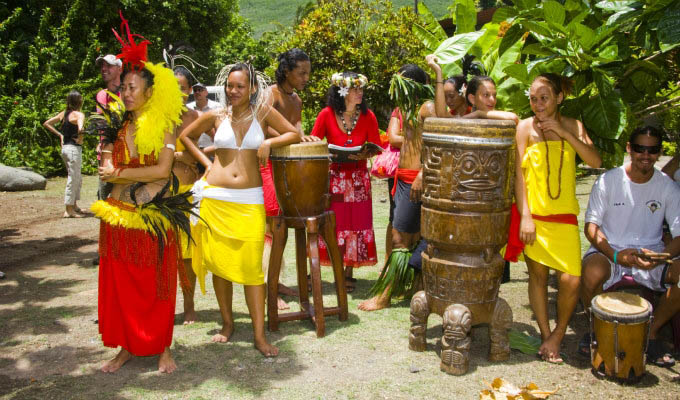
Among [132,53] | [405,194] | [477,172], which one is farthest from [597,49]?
[132,53]

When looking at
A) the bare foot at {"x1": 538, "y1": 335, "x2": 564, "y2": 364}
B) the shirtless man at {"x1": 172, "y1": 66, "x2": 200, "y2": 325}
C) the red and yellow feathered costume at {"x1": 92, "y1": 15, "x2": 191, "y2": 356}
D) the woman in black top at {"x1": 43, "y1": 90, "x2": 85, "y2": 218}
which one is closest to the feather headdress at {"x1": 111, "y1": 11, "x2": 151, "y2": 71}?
the red and yellow feathered costume at {"x1": 92, "y1": 15, "x2": 191, "y2": 356}

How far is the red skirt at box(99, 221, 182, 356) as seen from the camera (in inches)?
152

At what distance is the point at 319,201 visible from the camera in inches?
185

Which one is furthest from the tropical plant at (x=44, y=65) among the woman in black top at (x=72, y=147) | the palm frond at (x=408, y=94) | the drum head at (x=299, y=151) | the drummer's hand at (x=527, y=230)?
the drummer's hand at (x=527, y=230)

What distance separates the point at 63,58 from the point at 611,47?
1407 centimetres

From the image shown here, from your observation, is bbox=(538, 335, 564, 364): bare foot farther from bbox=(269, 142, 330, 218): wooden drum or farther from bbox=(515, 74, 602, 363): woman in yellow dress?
bbox=(269, 142, 330, 218): wooden drum

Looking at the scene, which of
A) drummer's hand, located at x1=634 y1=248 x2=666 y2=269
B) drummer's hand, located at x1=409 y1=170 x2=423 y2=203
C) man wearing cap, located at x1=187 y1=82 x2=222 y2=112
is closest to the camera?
drummer's hand, located at x1=634 y1=248 x2=666 y2=269

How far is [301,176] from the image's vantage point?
454 cm

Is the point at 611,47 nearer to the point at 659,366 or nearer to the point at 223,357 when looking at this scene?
the point at 659,366

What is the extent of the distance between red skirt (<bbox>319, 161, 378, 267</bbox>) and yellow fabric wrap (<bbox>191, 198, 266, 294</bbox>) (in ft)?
5.14

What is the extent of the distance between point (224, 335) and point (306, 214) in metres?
1.08

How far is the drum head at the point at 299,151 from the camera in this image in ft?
14.8

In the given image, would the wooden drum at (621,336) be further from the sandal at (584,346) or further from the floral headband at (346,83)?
the floral headband at (346,83)

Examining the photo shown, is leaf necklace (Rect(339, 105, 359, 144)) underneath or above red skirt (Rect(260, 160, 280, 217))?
above
